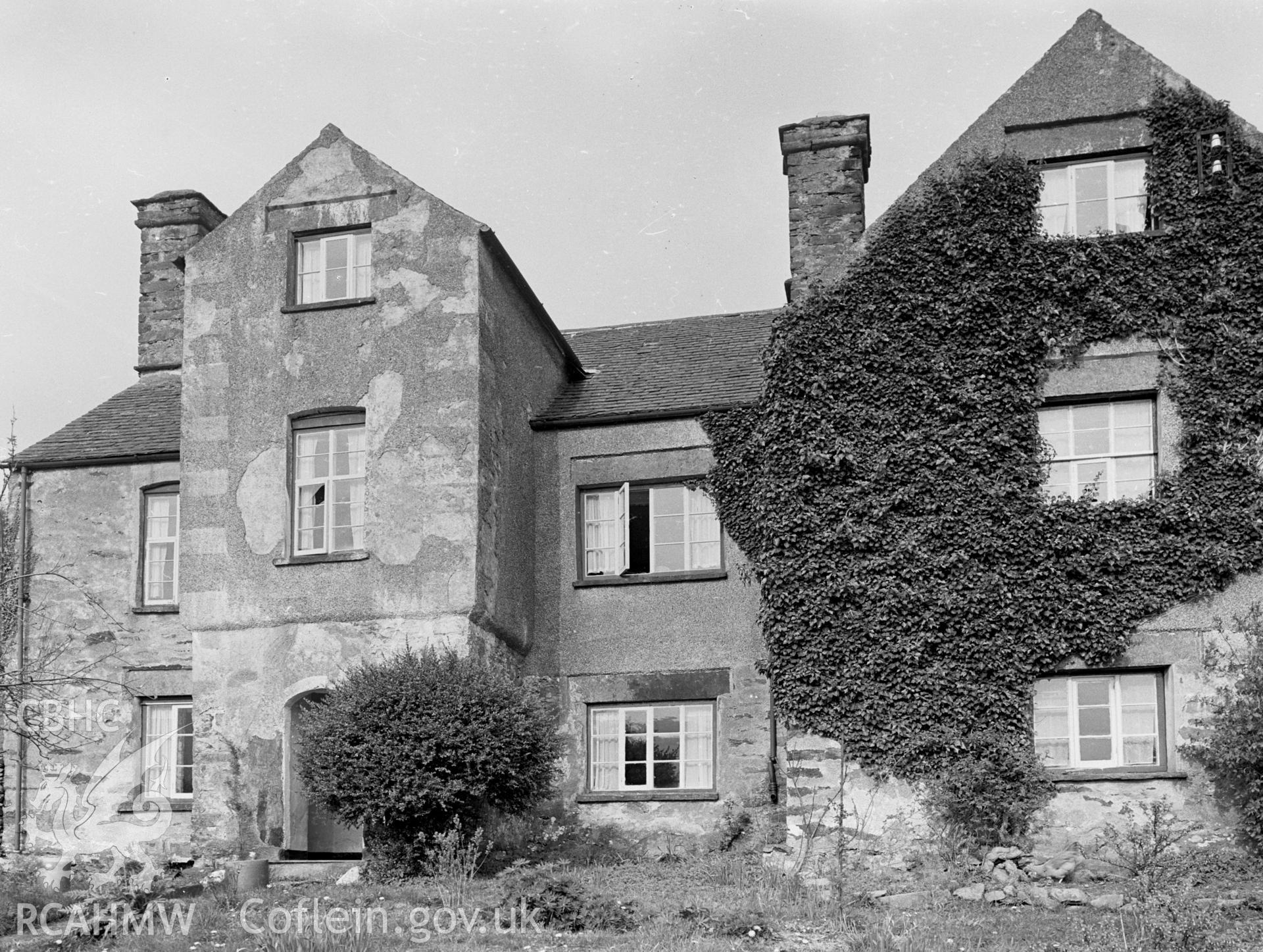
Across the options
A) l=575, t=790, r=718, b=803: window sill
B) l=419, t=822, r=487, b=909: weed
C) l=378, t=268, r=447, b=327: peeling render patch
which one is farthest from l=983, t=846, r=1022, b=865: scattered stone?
l=378, t=268, r=447, b=327: peeling render patch

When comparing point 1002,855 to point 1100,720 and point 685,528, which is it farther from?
point 685,528

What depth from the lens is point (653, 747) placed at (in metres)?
19.7

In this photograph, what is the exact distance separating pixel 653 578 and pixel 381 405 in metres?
4.19

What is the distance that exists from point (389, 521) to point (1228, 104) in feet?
37.3

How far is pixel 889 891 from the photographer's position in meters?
14.7

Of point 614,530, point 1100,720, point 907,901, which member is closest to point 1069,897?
point 907,901

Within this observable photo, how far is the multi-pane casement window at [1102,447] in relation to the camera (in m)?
17.9

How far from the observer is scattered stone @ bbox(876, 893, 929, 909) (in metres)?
13.8

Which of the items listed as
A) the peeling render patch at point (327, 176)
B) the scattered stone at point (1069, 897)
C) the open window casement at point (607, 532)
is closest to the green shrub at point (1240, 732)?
the scattered stone at point (1069, 897)

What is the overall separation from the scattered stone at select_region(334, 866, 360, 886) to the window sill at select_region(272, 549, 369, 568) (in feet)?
12.5

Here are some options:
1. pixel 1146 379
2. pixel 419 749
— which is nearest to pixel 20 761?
pixel 419 749

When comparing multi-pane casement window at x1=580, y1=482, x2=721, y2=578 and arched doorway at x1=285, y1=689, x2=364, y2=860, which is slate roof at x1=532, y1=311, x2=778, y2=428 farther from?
arched doorway at x1=285, y1=689, x2=364, y2=860

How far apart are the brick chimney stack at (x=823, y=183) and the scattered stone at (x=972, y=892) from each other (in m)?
9.46

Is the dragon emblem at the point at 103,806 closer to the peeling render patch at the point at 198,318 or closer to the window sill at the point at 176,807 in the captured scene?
the window sill at the point at 176,807
